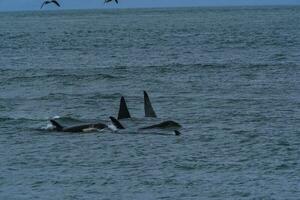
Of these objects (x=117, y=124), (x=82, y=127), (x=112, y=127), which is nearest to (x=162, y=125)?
(x=117, y=124)

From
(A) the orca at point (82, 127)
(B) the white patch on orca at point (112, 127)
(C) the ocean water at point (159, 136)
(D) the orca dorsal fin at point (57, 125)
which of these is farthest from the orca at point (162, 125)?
(D) the orca dorsal fin at point (57, 125)

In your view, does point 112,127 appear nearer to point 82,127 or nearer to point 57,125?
point 82,127

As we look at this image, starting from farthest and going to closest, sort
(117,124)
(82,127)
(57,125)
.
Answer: (57,125), (117,124), (82,127)

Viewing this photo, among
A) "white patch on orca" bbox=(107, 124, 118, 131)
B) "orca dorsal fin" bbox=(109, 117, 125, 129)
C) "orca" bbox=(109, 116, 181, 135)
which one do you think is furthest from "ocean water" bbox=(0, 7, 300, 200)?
"orca dorsal fin" bbox=(109, 117, 125, 129)

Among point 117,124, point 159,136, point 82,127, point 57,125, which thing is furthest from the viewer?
point 57,125

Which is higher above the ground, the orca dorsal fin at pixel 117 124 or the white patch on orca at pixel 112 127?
the orca dorsal fin at pixel 117 124

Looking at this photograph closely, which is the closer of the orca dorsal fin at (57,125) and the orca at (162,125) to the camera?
the orca at (162,125)

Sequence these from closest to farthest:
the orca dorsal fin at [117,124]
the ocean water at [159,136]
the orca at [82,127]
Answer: the ocean water at [159,136]
the orca at [82,127]
the orca dorsal fin at [117,124]

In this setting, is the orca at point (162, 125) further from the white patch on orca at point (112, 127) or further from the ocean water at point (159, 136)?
the ocean water at point (159, 136)

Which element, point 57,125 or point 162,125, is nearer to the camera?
point 162,125

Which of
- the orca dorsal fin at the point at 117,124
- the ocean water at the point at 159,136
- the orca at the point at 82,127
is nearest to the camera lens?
the ocean water at the point at 159,136

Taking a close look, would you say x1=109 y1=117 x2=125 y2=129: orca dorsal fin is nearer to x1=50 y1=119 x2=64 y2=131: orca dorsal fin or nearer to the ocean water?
the ocean water

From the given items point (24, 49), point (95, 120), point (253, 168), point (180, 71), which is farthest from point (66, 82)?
point (24, 49)

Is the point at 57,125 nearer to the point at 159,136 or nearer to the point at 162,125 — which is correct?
the point at 162,125
